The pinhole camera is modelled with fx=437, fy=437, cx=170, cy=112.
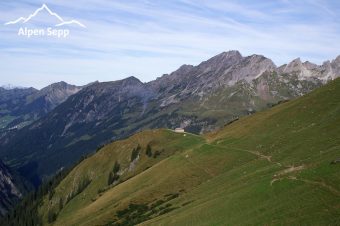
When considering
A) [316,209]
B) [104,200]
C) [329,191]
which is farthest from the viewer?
[104,200]

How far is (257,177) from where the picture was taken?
8819cm

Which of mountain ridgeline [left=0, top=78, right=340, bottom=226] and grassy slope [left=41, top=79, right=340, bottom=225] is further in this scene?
mountain ridgeline [left=0, top=78, right=340, bottom=226]

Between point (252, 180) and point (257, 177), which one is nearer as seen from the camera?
point (252, 180)

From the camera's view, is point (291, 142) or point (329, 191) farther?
point (291, 142)

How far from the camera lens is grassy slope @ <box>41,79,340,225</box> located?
2530 inches

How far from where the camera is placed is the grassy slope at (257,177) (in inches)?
2530

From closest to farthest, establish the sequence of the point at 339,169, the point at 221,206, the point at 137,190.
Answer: the point at 339,169, the point at 221,206, the point at 137,190

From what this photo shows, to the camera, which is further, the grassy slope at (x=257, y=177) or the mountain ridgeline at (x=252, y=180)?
the mountain ridgeline at (x=252, y=180)

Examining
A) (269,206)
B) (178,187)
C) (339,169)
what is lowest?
(178,187)

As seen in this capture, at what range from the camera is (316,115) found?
12306 cm

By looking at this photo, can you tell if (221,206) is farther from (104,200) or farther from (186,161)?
(104,200)

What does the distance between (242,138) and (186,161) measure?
1930 centimetres

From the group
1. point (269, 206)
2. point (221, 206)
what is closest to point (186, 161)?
point (221, 206)

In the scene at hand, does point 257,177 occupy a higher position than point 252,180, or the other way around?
point 257,177
